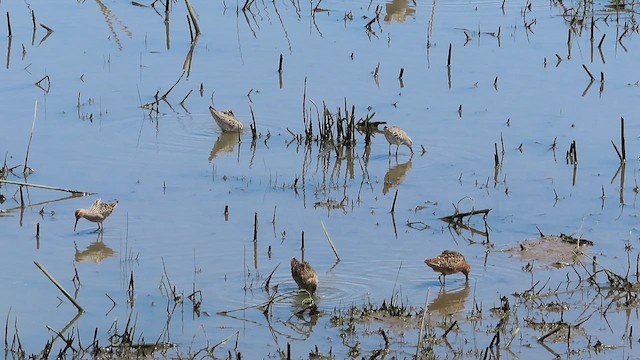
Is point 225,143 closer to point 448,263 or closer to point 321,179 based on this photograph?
point 321,179

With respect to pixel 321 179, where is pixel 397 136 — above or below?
above

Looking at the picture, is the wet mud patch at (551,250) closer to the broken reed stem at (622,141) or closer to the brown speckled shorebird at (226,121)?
the broken reed stem at (622,141)

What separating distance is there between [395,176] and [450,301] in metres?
3.26

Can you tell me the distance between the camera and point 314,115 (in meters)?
14.2

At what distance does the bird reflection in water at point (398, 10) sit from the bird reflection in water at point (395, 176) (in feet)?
22.7

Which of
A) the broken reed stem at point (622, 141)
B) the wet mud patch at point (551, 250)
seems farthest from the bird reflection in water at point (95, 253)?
the broken reed stem at point (622, 141)

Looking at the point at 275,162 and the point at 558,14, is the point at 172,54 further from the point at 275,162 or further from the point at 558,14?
the point at 558,14

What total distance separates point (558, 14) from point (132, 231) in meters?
11.1

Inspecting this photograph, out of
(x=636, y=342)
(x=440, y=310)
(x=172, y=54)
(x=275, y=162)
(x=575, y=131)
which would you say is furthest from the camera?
(x=172, y=54)

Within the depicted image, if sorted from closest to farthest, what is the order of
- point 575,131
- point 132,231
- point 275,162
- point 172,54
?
point 132,231 < point 275,162 < point 575,131 < point 172,54

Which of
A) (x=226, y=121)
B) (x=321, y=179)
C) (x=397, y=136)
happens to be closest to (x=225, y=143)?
(x=226, y=121)

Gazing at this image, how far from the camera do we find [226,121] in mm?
13547

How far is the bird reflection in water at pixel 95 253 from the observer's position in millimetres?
10000

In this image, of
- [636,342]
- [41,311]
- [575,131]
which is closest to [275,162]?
[575,131]
